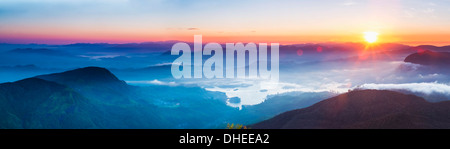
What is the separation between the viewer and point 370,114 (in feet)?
458

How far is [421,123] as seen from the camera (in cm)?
10875

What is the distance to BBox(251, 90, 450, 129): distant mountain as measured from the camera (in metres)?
115

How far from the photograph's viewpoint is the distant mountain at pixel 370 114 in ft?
377

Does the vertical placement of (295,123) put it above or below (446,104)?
below
